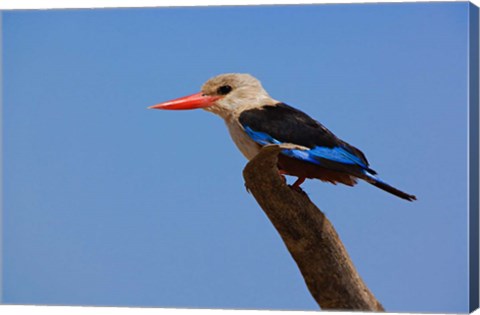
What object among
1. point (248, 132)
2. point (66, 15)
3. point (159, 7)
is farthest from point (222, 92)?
point (66, 15)

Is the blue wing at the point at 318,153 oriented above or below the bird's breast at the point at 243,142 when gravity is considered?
below

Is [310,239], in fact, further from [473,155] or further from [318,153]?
[473,155]

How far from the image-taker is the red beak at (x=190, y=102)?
466cm

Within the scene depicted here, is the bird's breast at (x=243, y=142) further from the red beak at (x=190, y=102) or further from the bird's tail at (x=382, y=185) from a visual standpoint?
the bird's tail at (x=382, y=185)

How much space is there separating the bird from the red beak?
0.04 feet

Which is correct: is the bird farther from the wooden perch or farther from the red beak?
the wooden perch

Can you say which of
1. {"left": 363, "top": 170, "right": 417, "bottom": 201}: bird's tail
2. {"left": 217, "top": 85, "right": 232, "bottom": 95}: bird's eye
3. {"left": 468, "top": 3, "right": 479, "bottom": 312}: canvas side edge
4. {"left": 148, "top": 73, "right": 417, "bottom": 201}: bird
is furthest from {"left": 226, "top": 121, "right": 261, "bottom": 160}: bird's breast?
{"left": 468, "top": 3, "right": 479, "bottom": 312}: canvas side edge

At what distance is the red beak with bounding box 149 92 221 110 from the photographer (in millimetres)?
4660

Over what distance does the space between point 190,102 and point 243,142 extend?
46 centimetres

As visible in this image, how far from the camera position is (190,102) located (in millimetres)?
4738

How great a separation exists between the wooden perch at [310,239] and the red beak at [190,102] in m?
0.95

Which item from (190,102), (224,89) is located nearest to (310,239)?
(224,89)

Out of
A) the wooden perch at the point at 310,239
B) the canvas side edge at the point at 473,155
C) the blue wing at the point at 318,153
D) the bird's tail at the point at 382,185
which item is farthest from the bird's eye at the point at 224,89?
the canvas side edge at the point at 473,155

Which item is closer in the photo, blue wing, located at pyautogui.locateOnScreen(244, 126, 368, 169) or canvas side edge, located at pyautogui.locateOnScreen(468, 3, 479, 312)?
blue wing, located at pyautogui.locateOnScreen(244, 126, 368, 169)
